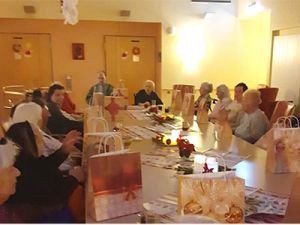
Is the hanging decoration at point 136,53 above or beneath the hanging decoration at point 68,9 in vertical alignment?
beneath

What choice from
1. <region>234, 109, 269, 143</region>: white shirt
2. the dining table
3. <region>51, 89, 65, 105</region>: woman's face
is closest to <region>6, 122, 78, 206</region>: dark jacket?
the dining table

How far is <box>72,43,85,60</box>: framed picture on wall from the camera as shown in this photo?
290 inches

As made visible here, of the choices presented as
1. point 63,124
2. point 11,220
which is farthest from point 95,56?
point 11,220

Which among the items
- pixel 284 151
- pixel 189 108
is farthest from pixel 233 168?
pixel 189 108

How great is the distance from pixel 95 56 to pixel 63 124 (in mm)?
4005

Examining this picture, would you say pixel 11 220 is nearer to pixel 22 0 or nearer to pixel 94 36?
pixel 22 0

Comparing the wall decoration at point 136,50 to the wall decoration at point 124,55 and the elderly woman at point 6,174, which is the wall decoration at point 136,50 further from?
the elderly woman at point 6,174

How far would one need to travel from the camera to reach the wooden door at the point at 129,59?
7504 mm

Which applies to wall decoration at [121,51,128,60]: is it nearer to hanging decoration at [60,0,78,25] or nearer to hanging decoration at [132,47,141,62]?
hanging decoration at [132,47,141,62]

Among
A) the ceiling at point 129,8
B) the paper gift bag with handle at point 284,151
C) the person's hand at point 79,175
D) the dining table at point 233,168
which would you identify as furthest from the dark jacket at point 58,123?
the ceiling at point 129,8

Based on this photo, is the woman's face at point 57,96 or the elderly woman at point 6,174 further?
the woman's face at point 57,96

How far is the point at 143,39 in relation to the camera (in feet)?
24.9

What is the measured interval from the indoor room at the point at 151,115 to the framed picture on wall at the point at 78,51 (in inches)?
0.8

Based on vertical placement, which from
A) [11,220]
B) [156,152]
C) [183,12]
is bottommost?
[11,220]
